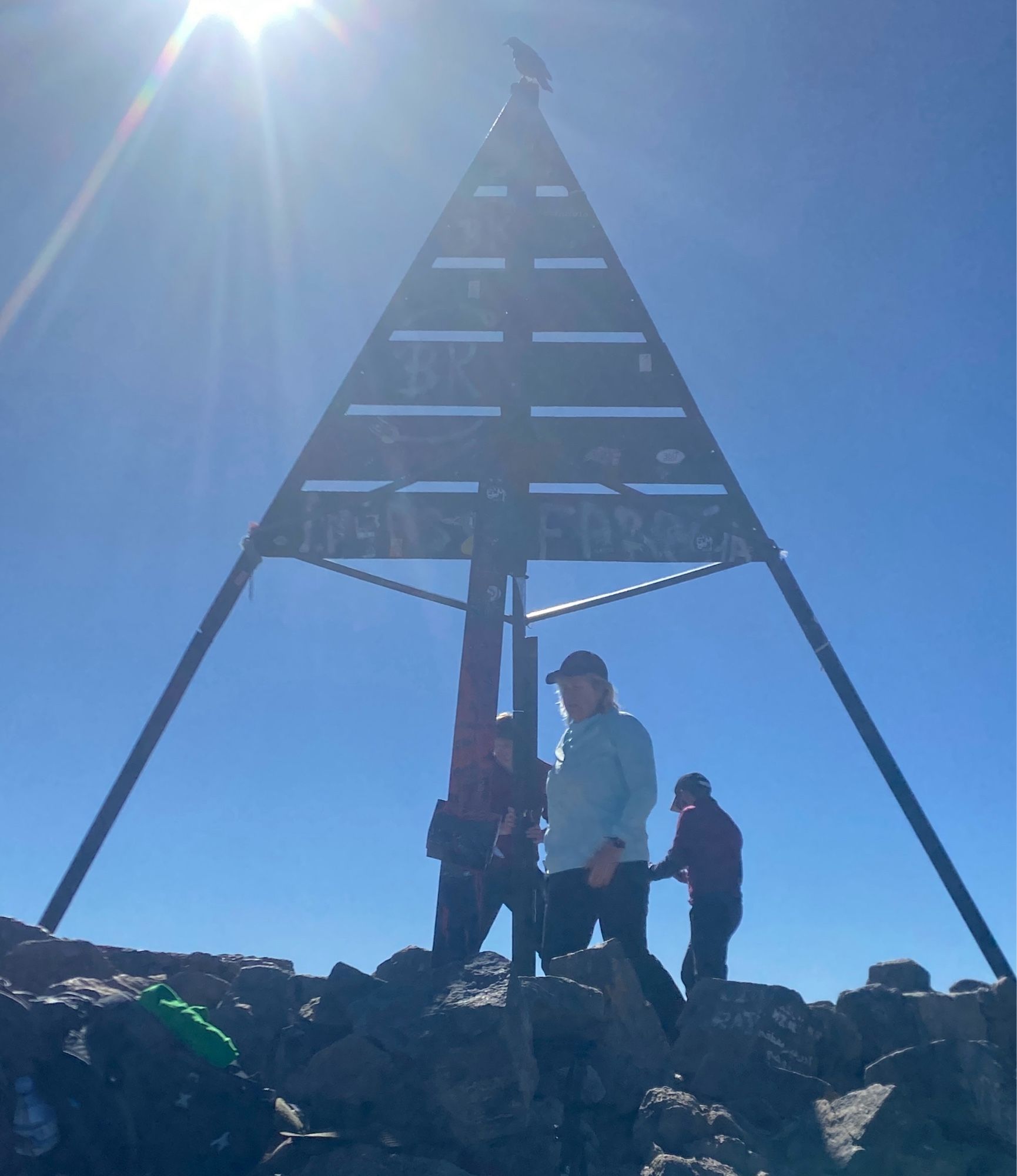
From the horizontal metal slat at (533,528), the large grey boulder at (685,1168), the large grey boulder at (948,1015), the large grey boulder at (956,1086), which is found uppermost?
the horizontal metal slat at (533,528)

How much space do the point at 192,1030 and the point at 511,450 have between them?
13.6 ft

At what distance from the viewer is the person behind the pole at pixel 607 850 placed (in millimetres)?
4785

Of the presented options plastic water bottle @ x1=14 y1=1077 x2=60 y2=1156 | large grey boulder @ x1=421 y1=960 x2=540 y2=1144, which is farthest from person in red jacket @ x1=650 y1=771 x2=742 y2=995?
plastic water bottle @ x1=14 y1=1077 x2=60 y2=1156

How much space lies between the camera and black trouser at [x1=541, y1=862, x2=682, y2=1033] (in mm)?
4793

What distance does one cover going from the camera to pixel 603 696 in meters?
5.11

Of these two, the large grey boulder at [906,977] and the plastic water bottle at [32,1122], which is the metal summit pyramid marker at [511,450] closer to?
the large grey boulder at [906,977]

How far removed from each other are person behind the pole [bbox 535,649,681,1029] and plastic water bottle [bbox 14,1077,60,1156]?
7.17 ft

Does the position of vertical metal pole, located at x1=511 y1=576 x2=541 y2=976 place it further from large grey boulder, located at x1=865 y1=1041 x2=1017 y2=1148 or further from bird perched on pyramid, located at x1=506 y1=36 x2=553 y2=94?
bird perched on pyramid, located at x1=506 y1=36 x2=553 y2=94

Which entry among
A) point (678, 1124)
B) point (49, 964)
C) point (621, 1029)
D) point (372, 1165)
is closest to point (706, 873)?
point (621, 1029)

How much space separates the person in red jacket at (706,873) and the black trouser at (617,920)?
81cm

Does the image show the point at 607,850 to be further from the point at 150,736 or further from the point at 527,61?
the point at 527,61

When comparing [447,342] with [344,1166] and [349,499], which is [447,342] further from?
[344,1166]

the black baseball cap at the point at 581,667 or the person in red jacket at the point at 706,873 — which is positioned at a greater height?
the black baseball cap at the point at 581,667

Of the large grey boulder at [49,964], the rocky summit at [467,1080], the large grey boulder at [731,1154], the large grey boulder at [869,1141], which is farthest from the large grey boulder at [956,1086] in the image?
the large grey boulder at [49,964]
